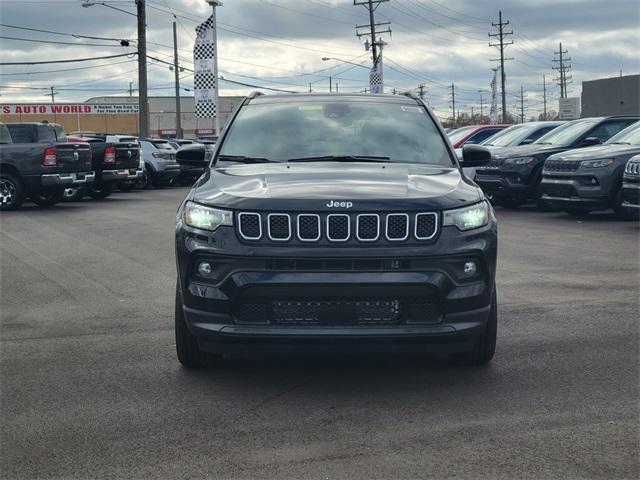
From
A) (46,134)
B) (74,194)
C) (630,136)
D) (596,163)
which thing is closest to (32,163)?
(46,134)

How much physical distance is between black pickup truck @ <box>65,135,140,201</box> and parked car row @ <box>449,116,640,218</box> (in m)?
8.81

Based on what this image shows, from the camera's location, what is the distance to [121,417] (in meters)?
4.83

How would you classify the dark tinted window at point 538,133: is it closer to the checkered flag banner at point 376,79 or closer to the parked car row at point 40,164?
the parked car row at point 40,164

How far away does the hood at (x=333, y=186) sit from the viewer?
5.00 meters

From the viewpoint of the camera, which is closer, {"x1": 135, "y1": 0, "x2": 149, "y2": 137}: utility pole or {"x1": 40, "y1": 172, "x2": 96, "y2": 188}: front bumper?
{"x1": 40, "y1": 172, "x2": 96, "y2": 188}: front bumper

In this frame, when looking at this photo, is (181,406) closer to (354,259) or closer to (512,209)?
(354,259)

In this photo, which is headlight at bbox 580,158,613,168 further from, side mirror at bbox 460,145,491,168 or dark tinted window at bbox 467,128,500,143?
side mirror at bbox 460,145,491,168

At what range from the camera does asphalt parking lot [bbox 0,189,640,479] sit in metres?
4.12

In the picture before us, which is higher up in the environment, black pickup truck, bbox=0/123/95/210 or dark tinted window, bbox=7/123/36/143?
dark tinted window, bbox=7/123/36/143

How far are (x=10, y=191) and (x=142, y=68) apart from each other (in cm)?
1922

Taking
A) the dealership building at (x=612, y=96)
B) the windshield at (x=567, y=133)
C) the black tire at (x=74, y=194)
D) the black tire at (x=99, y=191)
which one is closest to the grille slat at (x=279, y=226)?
the windshield at (x=567, y=133)

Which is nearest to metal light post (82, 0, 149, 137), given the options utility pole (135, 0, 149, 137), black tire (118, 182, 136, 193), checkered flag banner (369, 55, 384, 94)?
utility pole (135, 0, 149, 137)

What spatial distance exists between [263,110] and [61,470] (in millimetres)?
3311

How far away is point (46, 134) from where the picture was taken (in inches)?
775
